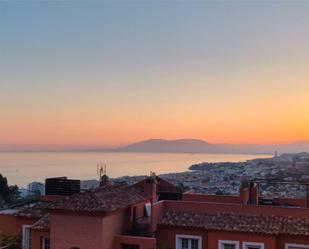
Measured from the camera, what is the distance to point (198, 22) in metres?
27.7

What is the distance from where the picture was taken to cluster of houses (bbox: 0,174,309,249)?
20703 mm

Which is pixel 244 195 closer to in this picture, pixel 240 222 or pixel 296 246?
pixel 240 222

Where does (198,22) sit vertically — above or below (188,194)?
above

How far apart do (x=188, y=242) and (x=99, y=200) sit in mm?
5588

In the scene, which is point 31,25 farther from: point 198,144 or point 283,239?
point 198,144

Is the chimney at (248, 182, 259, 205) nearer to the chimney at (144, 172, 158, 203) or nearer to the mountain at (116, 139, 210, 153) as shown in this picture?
the chimney at (144, 172, 158, 203)

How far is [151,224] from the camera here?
2253 centimetres

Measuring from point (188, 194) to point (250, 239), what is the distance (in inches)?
320

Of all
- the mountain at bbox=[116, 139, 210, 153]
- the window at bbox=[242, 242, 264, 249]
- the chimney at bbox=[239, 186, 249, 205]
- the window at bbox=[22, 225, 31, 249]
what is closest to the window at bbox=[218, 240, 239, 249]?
the window at bbox=[242, 242, 264, 249]

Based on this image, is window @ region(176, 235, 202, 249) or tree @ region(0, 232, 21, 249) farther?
tree @ region(0, 232, 21, 249)

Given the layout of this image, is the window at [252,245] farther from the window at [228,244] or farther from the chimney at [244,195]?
the chimney at [244,195]

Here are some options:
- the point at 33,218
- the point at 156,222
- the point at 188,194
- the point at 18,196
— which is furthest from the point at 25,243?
the point at 18,196

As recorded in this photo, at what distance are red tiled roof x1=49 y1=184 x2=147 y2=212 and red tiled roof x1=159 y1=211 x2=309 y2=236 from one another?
2433 mm

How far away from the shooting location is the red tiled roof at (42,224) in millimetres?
23156
